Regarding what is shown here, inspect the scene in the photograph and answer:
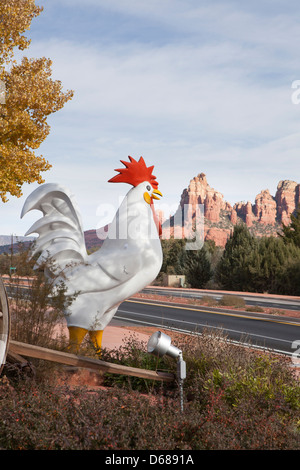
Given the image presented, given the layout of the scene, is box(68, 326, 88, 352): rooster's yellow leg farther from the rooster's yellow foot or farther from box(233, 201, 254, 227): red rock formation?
box(233, 201, 254, 227): red rock formation

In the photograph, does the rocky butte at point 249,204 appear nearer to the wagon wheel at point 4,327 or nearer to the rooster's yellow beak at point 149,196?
the rooster's yellow beak at point 149,196

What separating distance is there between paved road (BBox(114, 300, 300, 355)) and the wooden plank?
5.77 meters

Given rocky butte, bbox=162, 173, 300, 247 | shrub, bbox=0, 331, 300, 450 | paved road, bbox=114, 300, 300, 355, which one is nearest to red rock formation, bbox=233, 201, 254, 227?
rocky butte, bbox=162, 173, 300, 247

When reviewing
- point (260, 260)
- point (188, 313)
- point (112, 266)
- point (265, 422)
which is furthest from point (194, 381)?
point (260, 260)

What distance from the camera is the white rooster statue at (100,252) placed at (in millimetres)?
5809

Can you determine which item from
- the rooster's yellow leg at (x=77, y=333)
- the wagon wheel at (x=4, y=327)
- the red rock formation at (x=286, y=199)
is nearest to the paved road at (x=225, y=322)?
the rooster's yellow leg at (x=77, y=333)

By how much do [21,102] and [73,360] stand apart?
11907 millimetres

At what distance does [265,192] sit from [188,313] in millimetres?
138281

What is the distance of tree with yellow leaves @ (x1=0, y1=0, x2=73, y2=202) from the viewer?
14.4m

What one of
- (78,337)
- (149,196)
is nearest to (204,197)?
(149,196)

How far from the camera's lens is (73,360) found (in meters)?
4.62

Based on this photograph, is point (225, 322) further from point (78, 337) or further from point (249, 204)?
point (249, 204)

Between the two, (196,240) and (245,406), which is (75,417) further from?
(196,240)

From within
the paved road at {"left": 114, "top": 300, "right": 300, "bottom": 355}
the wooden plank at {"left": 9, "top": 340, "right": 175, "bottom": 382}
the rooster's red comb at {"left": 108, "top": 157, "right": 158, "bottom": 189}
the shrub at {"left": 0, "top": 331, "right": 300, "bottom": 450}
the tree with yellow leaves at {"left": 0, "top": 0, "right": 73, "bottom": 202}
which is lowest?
the paved road at {"left": 114, "top": 300, "right": 300, "bottom": 355}
